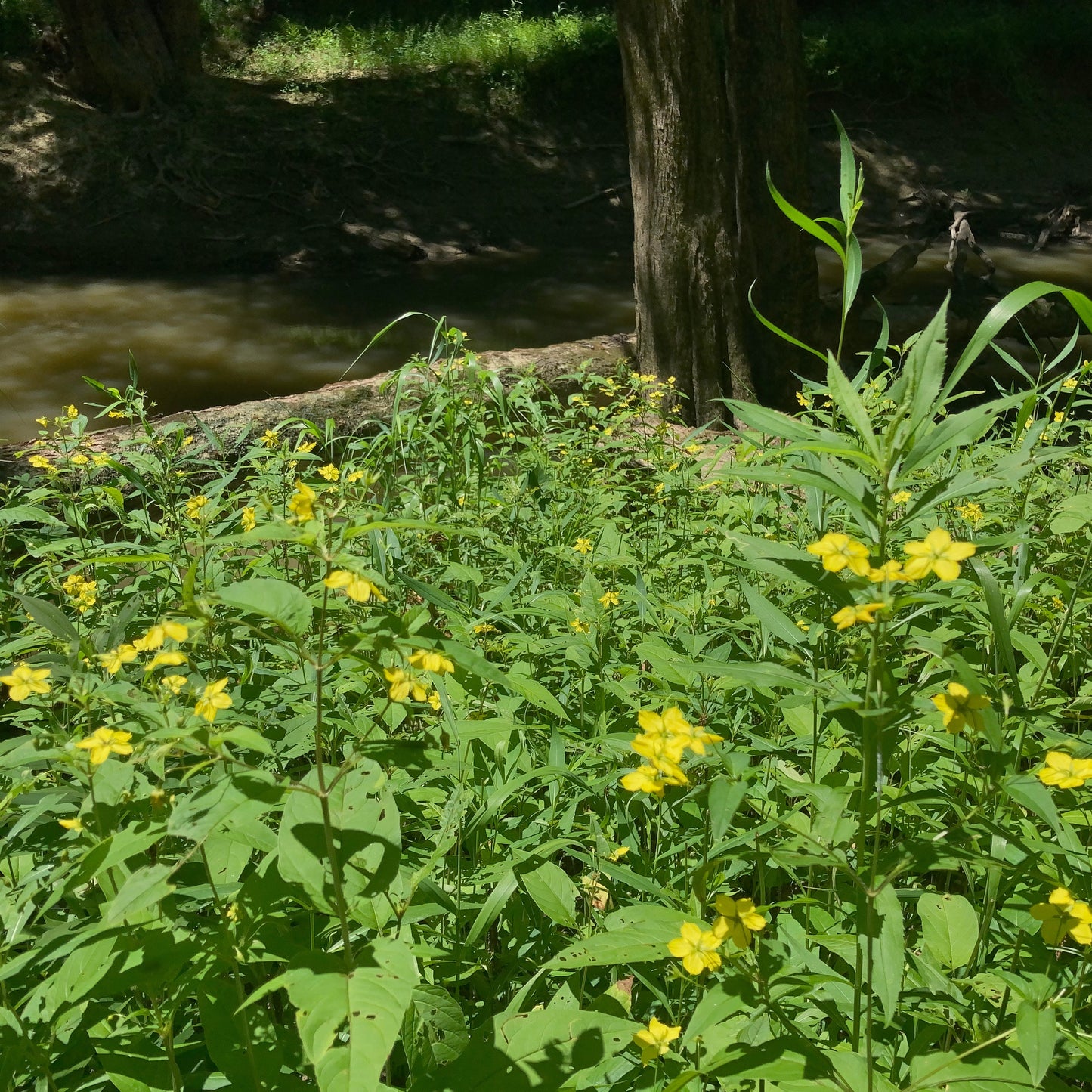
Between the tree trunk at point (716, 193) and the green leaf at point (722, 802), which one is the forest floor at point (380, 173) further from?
the green leaf at point (722, 802)

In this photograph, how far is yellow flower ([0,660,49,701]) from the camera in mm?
1106

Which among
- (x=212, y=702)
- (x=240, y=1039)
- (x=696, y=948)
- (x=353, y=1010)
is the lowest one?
(x=240, y=1039)

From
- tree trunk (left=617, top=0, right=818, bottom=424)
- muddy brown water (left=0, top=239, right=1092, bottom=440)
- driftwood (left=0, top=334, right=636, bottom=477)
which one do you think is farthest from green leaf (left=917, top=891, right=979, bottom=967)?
muddy brown water (left=0, top=239, right=1092, bottom=440)

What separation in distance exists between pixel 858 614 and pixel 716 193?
11.9 ft

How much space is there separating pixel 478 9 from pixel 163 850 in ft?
52.4

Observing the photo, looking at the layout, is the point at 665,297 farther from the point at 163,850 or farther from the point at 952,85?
the point at 952,85

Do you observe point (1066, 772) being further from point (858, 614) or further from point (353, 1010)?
point (353, 1010)

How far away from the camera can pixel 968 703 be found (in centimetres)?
93

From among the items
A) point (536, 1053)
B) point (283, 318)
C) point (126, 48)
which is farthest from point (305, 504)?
point (126, 48)

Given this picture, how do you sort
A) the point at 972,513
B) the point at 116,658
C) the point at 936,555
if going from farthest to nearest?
the point at 972,513, the point at 116,658, the point at 936,555

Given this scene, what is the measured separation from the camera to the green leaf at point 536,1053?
0.99 metres

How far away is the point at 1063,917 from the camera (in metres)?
1.02

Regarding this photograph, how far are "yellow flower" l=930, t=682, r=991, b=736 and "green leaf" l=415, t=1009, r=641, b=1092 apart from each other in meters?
0.45

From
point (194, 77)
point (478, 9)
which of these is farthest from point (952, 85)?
point (194, 77)
